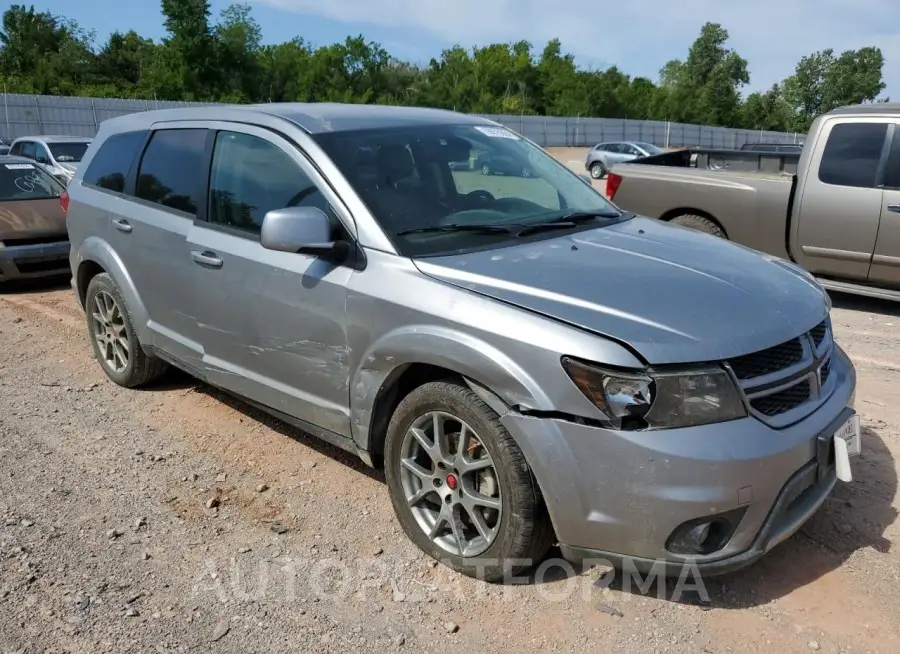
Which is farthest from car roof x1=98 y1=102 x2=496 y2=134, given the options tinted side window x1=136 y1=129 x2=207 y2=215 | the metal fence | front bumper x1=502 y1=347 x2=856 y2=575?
the metal fence

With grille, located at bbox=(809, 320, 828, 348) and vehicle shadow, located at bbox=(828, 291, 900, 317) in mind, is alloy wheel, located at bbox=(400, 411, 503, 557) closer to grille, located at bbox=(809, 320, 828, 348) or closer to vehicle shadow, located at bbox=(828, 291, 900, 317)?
grille, located at bbox=(809, 320, 828, 348)

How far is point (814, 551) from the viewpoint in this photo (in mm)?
3221

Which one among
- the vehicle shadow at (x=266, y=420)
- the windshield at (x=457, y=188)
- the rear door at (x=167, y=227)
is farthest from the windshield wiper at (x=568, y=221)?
the rear door at (x=167, y=227)

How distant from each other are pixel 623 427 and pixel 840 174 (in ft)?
18.6

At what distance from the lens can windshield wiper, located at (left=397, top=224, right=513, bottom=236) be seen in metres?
3.36

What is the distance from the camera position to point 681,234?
3842 millimetres

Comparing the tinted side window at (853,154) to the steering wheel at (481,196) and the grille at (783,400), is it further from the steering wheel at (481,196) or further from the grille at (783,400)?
the grille at (783,400)

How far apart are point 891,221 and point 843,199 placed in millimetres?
465

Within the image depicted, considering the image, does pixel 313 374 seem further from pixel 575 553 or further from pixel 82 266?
pixel 82 266

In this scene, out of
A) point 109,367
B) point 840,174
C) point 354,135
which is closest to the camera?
point 354,135

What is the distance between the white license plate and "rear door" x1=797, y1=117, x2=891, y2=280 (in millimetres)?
4482

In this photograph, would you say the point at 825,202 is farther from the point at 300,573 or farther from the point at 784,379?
the point at 300,573

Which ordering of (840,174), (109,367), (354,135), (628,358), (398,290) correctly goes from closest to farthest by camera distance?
1. (628,358)
2. (398,290)
3. (354,135)
4. (109,367)
5. (840,174)

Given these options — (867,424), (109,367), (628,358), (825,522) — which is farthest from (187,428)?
(867,424)
